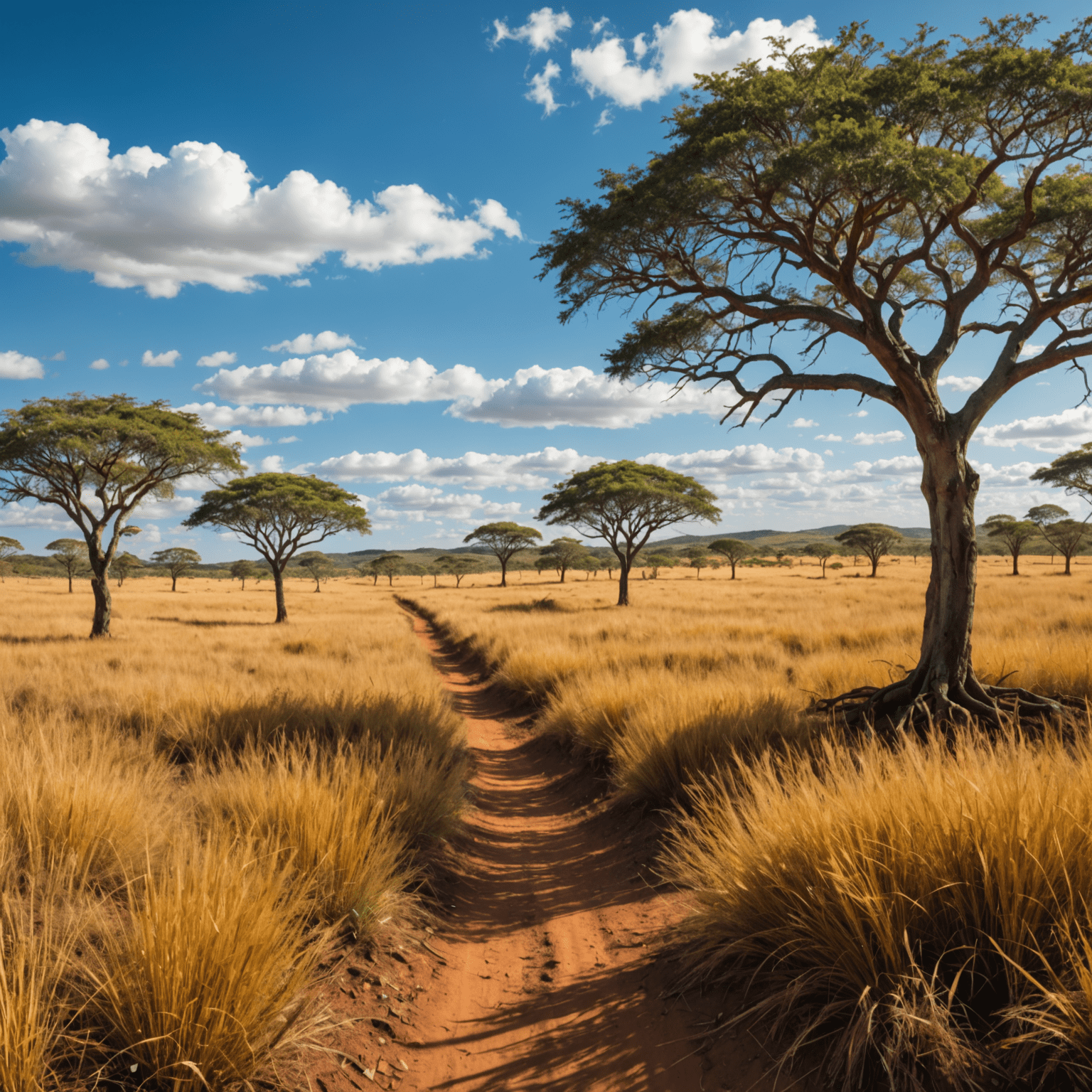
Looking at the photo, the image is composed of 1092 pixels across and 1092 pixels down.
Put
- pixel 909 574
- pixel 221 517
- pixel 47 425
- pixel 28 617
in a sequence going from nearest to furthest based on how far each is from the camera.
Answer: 1. pixel 47 425
2. pixel 28 617
3. pixel 221 517
4. pixel 909 574

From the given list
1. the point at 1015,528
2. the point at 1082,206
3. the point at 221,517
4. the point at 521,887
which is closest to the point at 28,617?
the point at 221,517

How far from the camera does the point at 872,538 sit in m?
61.8

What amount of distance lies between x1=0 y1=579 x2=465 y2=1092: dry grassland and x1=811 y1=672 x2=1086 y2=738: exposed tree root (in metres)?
4.93

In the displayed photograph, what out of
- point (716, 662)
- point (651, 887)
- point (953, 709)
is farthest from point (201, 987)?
point (716, 662)

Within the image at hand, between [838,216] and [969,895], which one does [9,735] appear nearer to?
[969,895]

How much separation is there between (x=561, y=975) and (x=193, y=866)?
2.45m

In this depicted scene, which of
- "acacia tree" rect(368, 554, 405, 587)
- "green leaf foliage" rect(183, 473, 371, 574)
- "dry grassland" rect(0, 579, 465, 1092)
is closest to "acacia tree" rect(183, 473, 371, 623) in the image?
"green leaf foliage" rect(183, 473, 371, 574)

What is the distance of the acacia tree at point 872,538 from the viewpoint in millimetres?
61969

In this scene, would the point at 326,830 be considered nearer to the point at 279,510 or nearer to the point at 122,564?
the point at 279,510

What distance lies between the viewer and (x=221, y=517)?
3475 cm

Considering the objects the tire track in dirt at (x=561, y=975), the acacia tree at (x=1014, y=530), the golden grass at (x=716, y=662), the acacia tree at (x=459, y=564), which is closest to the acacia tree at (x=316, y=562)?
the acacia tree at (x=459, y=564)

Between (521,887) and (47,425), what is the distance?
871 inches

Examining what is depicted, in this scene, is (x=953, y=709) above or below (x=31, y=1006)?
below

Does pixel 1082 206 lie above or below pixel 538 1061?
above
